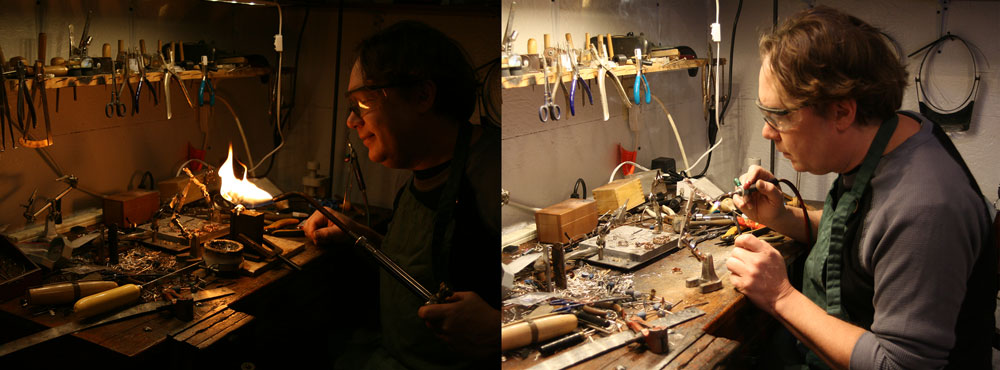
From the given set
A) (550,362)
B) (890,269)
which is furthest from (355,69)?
(890,269)

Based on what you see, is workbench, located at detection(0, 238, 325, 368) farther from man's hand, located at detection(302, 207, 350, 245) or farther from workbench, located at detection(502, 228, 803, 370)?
workbench, located at detection(502, 228, 803, 370)

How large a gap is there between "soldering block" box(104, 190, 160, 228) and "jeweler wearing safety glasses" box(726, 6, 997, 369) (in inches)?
58.5

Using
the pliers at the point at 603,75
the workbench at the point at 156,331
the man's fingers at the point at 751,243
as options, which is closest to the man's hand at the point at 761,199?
the man's fingers at the point at 751,243

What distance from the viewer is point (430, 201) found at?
66 cm

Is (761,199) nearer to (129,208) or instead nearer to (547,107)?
(547,107)

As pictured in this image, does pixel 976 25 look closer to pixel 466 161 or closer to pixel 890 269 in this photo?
pixel 890 269

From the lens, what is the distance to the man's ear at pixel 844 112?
1661 mm

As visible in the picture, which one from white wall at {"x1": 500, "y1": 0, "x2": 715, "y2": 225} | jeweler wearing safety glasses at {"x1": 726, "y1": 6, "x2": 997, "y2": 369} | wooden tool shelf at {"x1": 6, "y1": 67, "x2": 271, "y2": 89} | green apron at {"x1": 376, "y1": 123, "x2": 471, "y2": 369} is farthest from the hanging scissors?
jeweler wearing safety glasses at {"x1": 726, "y1": 6, "x2": 997, "y2": 369}

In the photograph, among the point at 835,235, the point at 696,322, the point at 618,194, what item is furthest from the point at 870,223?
the point at 618,194

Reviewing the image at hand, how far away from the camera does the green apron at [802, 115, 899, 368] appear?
1632mm

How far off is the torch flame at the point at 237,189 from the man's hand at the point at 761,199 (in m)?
1.81

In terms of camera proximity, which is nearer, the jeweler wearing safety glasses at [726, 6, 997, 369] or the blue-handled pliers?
the jeweler wearing safety glasses at [726, 6, 997, 369]

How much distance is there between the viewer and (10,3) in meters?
0.53

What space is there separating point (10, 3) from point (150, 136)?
15 cm
